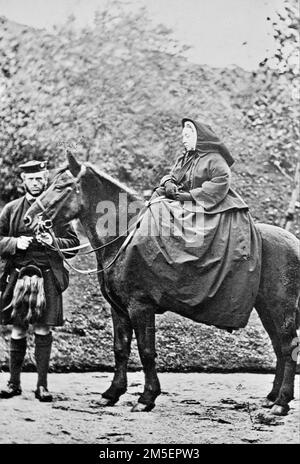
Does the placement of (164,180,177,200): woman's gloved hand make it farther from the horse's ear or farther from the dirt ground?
the dirt ground

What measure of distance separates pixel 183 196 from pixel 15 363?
71.4 inches

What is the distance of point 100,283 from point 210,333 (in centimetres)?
114

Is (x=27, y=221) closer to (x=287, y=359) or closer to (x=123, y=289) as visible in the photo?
(x=123, y=289)

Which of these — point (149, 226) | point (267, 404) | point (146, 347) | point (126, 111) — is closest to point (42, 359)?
point (146, 347)

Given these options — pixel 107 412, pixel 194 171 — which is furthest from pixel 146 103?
pixel 107 412

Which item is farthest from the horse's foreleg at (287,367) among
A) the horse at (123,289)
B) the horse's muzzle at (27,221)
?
the horse's muzzle at (27,221)

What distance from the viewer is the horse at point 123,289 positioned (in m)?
6.21

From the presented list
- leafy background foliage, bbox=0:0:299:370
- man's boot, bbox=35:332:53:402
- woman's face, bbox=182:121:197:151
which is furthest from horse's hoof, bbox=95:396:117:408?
woman's face, bbox=182:121:197:151

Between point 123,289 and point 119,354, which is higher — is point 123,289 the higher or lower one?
the higher one

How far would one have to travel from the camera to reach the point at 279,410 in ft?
20.7

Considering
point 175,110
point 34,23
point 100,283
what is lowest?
point 100,283

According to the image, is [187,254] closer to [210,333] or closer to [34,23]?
[210,333]

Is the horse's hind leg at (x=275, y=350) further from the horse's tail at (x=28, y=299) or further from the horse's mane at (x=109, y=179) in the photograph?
the horse's tail at (x=28, y=299)

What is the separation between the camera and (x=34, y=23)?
694cm
